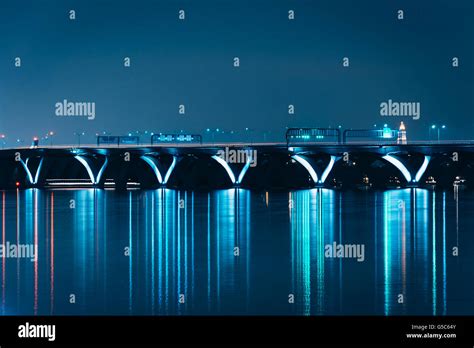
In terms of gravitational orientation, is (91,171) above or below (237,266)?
above

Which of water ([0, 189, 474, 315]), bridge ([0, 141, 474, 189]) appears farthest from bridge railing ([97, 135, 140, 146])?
water ([0, 189, 474, 315])

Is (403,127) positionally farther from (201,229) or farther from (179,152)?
(201,229)

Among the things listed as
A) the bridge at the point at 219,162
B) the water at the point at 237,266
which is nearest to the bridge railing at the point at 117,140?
the bridge at the point at 219,162

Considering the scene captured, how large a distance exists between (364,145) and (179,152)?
2667 cm

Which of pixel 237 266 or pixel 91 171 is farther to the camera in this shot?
pixel 91 171

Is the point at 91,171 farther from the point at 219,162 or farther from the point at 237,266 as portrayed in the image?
the point at 237,266

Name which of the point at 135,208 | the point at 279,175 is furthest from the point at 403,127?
the point at 135,208

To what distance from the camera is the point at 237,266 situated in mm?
39594

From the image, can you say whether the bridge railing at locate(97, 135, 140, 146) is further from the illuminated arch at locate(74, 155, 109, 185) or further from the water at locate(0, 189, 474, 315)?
the water at locate(0, 189, 474, 315)

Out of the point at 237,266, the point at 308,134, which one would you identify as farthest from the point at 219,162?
the point at 237,266

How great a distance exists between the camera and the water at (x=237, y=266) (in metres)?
29.8

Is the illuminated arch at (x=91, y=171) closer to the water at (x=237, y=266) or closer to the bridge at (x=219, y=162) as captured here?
the bridge at (x=219, y=162)

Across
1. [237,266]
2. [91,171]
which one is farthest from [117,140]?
[237,266]
